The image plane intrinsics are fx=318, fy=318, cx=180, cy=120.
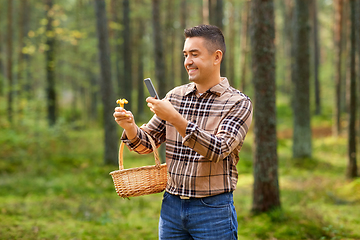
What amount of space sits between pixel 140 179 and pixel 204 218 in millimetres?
587

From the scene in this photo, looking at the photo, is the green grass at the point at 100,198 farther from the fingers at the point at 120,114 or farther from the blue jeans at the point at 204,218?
the fingers at the point at 120,114

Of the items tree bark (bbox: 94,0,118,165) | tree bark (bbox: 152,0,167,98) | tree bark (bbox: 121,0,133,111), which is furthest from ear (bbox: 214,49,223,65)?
tree bark (bbox: 121,0,133,111)

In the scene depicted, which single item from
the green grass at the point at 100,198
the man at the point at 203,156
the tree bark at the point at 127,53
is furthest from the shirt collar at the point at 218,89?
the tree bark at the point at 127,53

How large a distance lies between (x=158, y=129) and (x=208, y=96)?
0.53m

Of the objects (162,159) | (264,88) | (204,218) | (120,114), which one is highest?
(264,88)

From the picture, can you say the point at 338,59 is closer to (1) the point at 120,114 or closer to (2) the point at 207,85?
A: (2) the point at 207,85

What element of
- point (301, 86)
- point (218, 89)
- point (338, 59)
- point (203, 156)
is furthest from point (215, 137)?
point (338, 59)

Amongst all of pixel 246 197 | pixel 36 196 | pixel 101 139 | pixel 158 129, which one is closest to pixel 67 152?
pixel 101 139

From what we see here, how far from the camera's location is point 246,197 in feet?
25.5

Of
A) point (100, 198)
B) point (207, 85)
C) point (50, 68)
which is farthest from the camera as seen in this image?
point (50, 68)

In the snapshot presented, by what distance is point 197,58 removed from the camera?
7.45ft

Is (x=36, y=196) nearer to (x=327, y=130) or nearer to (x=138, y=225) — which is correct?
(x=138, y=225)

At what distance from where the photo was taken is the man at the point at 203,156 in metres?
2.21

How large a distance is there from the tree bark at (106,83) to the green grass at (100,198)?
723mm
